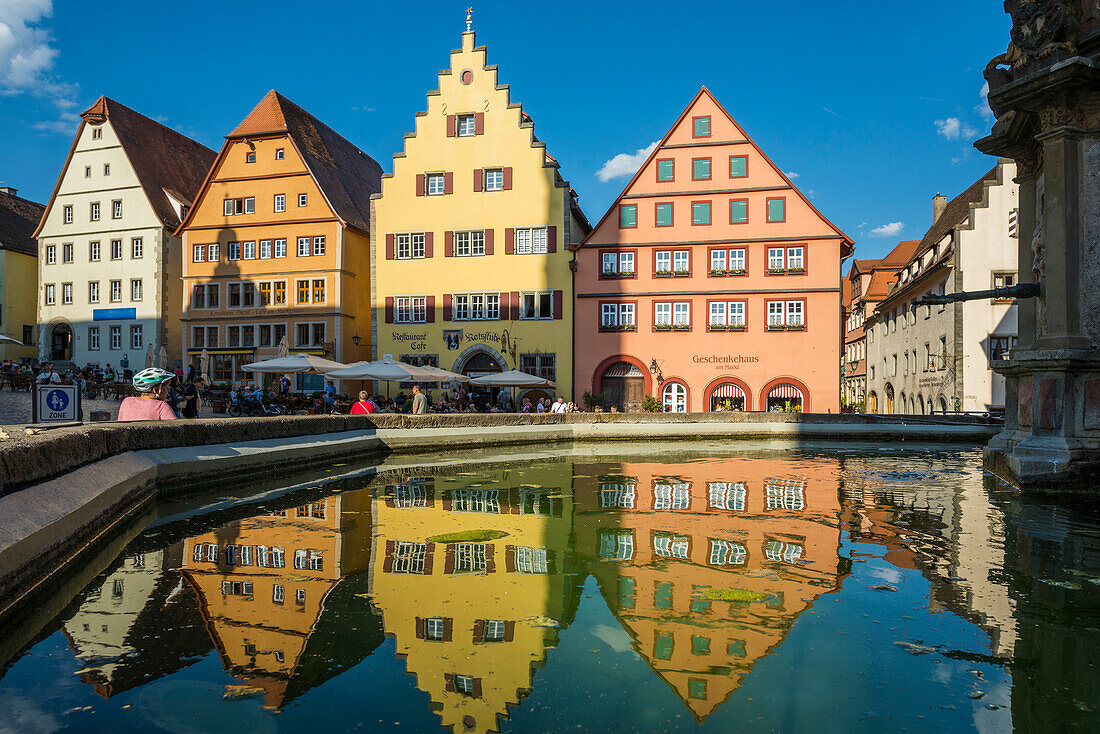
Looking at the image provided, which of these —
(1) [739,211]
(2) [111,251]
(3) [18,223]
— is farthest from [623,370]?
(3) [18,223]

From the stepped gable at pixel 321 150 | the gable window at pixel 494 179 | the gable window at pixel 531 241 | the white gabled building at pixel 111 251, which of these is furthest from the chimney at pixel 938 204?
the white gabled building at pixel 111 251

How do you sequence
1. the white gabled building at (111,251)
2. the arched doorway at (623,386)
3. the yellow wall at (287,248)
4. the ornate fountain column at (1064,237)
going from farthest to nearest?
1. the white gabled building at (111,251)
2. the yellow wall at (287,248)
3. the arched doorway at (623,386)
4. the ornate fountain column at (1064,237)

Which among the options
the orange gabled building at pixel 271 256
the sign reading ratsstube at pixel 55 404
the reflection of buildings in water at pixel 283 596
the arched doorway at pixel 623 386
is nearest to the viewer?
the reflection of buildings in water at pixel 283 596

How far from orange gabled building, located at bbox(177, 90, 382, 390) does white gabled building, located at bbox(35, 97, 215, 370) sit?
91.7 inches

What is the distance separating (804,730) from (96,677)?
9.79 ft

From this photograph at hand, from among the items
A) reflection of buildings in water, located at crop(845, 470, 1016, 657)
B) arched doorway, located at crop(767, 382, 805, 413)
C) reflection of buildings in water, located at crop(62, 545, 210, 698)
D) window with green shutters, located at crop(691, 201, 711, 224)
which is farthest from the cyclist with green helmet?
window with green shutters, located at crop(691, 201, 711, 224)

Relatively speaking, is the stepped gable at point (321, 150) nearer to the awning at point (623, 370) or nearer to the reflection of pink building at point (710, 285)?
the reflection of pink building at point (710, 285)

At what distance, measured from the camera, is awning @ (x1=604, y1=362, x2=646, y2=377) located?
114ft

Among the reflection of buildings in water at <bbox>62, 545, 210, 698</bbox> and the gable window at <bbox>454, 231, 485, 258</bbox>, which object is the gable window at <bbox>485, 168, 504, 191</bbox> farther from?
the reflection of buildings in water at <bbox>62, 545, 210, 698</bbox>

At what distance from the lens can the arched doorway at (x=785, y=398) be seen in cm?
3284

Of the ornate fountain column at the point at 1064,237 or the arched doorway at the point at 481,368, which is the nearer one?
the ornate fountain column at the point at 1064,237

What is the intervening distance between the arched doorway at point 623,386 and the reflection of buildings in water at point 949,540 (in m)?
24.4

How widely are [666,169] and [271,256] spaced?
21.2m

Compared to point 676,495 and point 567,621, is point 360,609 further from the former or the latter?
point 676,495
